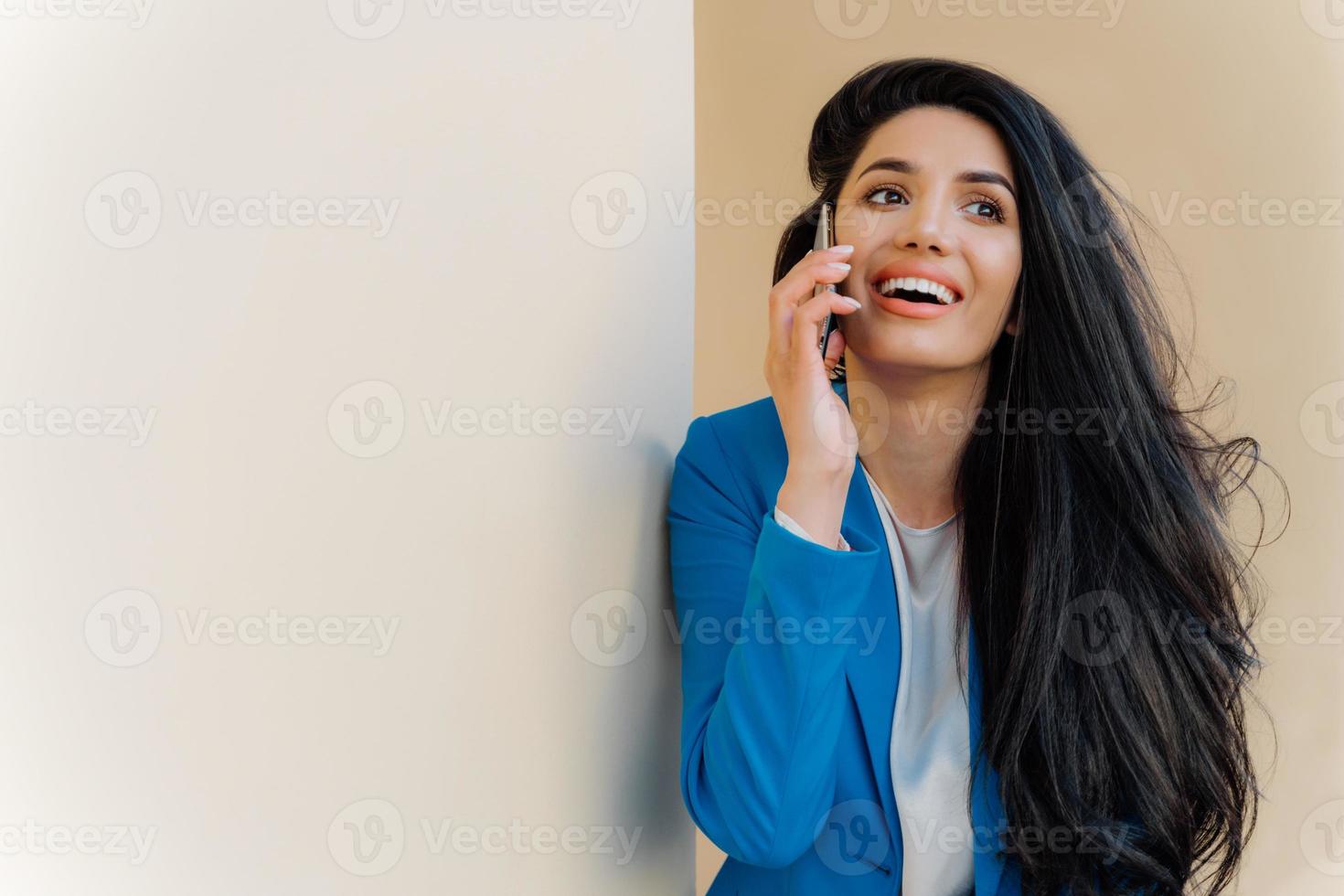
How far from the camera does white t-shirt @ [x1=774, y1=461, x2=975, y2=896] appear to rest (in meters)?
1.04

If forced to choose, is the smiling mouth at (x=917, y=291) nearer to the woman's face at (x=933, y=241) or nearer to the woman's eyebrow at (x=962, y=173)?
the woman's face at (x=933, y=241)

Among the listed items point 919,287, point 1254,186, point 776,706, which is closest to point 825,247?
point 919,287

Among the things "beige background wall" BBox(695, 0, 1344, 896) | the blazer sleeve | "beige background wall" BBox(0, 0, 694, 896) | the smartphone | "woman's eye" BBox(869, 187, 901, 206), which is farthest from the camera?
"beige background wall" BBox(695, 0, 1344, 896)

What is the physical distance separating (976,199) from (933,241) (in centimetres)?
10

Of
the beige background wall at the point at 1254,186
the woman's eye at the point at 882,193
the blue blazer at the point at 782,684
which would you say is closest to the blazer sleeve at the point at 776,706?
the blue blazer at the point at 782,684

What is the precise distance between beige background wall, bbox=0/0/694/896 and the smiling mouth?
405 millimetres

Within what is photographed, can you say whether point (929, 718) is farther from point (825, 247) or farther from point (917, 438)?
point (825, 247)

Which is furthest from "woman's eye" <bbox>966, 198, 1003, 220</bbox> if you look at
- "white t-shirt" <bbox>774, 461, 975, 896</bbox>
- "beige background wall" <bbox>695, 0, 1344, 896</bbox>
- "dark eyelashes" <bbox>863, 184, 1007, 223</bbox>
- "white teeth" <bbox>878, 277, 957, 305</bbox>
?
"beige background wall" <bbox>695, 0, 1344, 896</bbox>

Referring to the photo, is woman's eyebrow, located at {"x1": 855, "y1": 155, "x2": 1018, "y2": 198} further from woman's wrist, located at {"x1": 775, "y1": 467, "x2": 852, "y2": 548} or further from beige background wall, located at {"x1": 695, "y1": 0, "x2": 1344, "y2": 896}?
beige background wall, located at {"x1": 695, "y1": 0, "x2": 1344, "y2": 896}

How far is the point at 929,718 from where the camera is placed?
1.10 m

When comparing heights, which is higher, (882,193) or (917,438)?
(882,193)

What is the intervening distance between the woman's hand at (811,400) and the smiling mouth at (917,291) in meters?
0.06

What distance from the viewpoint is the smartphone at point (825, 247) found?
3.56ft

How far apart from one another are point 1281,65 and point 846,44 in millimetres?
1005
